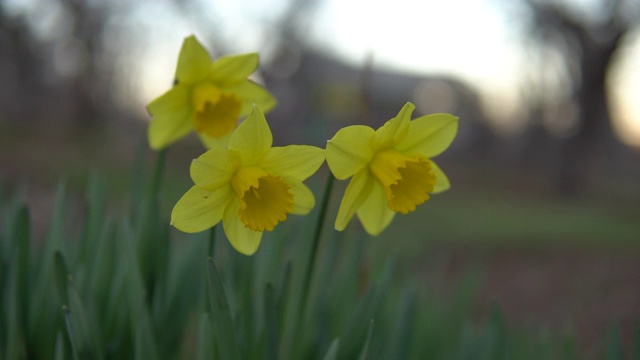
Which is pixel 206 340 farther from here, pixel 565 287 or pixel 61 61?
pixel 61 61

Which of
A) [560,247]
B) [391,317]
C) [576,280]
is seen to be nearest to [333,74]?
[560,247]

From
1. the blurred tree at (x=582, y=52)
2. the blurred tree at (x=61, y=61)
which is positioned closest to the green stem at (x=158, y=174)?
the blurred tree at (x=582, y=52)

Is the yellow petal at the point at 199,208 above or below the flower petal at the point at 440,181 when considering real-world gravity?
below

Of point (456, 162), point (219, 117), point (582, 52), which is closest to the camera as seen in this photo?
point (219, 117)

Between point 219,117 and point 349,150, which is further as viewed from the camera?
point 219,117

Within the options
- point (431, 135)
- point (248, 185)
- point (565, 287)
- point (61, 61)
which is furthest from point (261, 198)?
point (61, 61)

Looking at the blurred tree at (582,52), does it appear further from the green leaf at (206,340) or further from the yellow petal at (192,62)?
the green leaf at (206,340)
